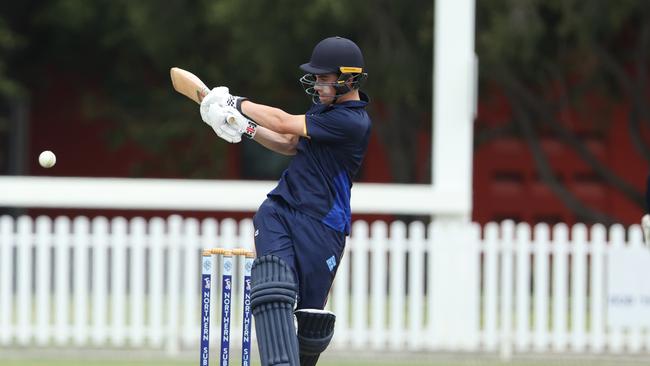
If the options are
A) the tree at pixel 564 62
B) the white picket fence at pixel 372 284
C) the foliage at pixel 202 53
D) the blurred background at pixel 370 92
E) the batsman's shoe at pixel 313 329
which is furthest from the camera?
the foliage at pixel 202 53

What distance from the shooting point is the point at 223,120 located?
6164mm

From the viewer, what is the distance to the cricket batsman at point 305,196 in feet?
20.2

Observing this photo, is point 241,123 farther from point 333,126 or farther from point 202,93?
point 333,126

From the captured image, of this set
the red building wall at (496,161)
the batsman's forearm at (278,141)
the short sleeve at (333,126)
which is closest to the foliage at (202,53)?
the red building wall at (496,161)

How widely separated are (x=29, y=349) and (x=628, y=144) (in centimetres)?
1033

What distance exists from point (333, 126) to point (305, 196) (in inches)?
13.8

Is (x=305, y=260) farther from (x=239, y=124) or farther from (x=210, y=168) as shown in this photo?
(x=210, y=168)

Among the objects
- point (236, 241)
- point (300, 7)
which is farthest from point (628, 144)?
point (236, 241)

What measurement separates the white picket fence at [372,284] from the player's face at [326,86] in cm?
531

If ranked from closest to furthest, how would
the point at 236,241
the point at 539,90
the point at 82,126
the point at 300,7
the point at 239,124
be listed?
the point at 239,124, the point at 236,241, the point at 300,7, the point at 539,90, the point at 82,126

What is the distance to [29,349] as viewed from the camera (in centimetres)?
1182

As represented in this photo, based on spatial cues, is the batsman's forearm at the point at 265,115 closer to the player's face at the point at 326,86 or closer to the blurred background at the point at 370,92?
the player's face at the point at 326,86

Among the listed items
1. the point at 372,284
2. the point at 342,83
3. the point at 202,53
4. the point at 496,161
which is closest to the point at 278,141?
the point at 342,83

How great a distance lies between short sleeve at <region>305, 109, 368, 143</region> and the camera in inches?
246
